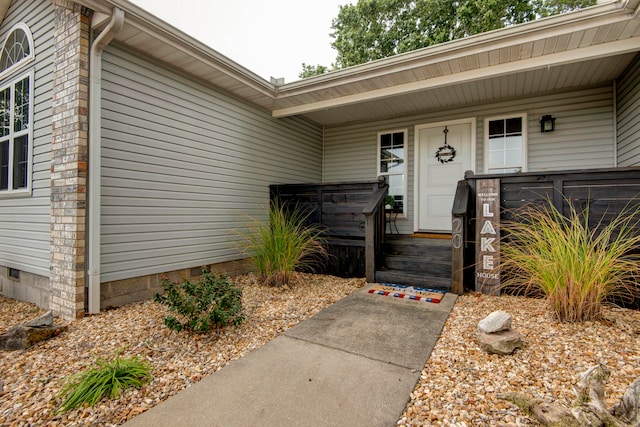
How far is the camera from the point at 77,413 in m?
1.62

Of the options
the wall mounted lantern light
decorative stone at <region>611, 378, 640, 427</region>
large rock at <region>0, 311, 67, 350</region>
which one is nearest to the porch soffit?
the wall mounted lantern light

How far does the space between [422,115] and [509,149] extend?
160cm

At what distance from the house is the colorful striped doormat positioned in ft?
6.49

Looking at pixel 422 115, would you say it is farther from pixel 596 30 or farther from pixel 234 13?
pixel 234 13

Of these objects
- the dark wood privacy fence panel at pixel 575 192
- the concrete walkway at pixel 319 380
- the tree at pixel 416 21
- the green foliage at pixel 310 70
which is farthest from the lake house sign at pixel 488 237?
the green foliage at pixel 310 70

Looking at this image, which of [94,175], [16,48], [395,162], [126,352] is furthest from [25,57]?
[395,162]

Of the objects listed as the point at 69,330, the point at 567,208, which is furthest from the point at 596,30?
the point at 69,330

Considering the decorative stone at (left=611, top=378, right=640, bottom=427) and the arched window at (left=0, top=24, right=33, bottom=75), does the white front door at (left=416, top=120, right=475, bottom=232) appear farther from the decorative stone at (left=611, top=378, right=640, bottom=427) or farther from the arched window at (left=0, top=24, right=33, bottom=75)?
the arched window at (left=0, top=24, right=33, bottom=75)

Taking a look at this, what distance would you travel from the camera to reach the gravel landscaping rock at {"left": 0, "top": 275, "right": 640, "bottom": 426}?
5.32ft

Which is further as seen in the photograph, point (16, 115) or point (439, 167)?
point (439, 167)

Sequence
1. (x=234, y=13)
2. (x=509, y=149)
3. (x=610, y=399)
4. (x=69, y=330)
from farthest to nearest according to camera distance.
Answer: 1. (x=234, y=13)
2. (x=509, y=149)
3. (x=69, y=330)
4. (x=610, y=399)

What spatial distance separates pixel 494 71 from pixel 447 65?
0.59 meters

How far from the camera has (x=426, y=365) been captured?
81.4 inches

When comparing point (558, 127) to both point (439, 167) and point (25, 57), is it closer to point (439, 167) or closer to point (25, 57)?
point (439, 167)
